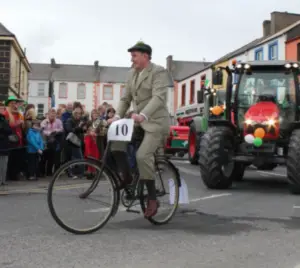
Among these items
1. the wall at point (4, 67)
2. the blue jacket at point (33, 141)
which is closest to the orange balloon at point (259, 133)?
the blue jacket at point (33, 141)

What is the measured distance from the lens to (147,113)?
18.9 feet

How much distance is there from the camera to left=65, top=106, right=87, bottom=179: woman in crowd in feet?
40.1

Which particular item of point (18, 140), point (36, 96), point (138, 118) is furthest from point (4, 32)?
point (36, 96)

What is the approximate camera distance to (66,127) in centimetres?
1243

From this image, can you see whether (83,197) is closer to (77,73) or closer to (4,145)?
(4,145)

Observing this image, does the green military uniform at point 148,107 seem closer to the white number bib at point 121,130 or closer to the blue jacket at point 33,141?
the white number bib at point 121,130

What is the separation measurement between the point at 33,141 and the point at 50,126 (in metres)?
1.07

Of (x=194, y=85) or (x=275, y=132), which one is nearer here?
(x=275, y=132)

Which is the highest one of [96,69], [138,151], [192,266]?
[96,69]

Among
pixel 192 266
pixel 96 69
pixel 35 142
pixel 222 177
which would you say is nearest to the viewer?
pixel 192 266

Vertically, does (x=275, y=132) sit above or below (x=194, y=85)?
below

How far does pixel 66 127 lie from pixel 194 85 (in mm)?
34649

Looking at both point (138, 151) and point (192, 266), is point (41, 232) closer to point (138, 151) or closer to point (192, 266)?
point (138, 151)

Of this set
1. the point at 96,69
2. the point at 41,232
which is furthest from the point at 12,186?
the point at 96,69
